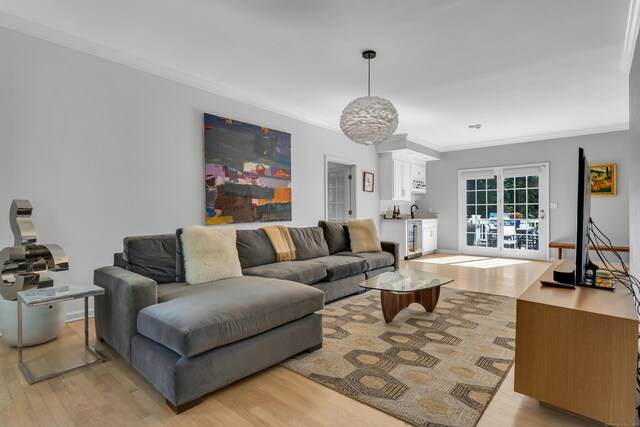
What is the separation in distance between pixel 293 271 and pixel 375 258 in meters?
1.42

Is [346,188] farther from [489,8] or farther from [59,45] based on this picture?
[59,45]

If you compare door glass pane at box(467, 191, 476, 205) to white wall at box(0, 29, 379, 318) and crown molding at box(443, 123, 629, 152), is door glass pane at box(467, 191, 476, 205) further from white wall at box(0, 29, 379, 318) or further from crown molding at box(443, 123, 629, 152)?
white wall at box(0, 29, 379, 318)

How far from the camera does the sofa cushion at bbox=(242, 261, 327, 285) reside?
315 centimetres

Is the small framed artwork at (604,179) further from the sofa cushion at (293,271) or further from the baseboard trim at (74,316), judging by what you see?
the baseboard trim at (74,316)

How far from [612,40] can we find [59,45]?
4.93m

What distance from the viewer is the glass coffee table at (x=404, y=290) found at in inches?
113

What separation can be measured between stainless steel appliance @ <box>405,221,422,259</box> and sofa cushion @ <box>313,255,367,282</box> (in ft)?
10.3

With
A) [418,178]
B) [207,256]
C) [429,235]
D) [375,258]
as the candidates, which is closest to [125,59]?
[207,256]

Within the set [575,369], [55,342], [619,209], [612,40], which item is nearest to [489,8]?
[612,40]

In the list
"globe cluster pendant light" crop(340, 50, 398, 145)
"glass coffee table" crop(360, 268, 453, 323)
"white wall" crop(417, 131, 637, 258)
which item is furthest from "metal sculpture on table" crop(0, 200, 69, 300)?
"white wall" crop(417, 131, 637, 258)

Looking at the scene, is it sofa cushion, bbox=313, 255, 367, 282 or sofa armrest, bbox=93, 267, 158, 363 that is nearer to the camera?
sofa armrest, bbox=93, 267, 158, 363

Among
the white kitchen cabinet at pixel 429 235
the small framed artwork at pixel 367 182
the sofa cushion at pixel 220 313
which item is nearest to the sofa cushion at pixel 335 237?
the small framed artwork at pixel 367 182

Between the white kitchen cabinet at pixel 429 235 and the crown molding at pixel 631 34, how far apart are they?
4449 mm

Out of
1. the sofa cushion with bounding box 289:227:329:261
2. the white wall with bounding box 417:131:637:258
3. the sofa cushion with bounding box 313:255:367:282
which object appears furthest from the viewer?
the white wall with bounding box 417:131:637:258
